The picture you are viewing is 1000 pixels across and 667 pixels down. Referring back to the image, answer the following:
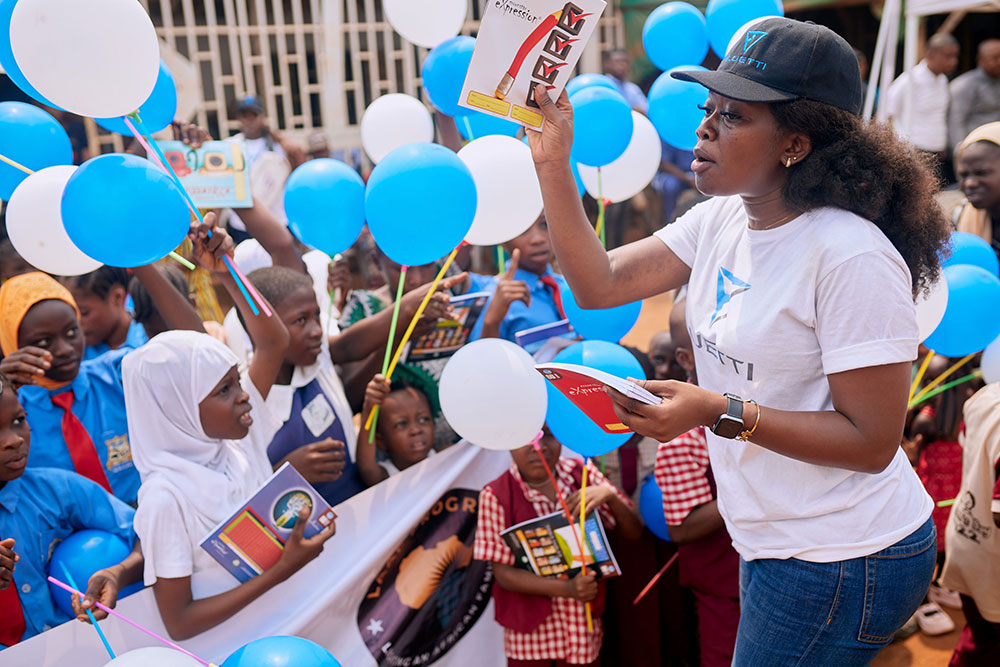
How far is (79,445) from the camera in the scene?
2.91 meters

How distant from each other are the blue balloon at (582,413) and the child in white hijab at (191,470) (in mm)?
756

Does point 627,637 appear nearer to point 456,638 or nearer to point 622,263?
point 456,638

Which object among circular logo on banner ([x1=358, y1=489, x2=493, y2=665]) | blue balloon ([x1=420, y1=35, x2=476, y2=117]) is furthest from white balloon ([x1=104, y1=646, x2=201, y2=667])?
blue balloon ([x1=420, y1=35, x2=476, y2=117])

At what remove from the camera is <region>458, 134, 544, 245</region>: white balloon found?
2.83 metres

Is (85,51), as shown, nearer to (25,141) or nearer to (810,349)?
(25,141)

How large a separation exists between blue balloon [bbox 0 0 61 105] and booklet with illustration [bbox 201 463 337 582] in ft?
3.95

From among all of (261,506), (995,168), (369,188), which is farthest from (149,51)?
(995,168)

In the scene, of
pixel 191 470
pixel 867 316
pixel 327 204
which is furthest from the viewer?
pixel 327 204

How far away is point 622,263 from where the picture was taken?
204 cm

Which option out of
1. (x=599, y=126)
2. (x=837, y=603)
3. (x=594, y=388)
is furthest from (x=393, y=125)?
(x=837, y=603)

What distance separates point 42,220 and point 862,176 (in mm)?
2299

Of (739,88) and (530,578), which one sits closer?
(739,88)

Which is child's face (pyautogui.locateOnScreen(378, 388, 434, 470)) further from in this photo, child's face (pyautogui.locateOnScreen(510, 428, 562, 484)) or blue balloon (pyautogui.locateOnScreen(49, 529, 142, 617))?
blue balloon (pyautogui.locateOnScreen(49, 529, 142, 617))

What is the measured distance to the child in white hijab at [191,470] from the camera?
222 cm
